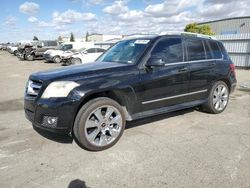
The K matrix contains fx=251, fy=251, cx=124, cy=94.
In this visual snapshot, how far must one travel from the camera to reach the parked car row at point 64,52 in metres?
19.4

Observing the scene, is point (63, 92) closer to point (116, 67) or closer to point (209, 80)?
point (116, 67)

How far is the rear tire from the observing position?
5.74m

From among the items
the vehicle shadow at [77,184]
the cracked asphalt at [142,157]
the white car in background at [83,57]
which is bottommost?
the vehicle shadow at [77,184]

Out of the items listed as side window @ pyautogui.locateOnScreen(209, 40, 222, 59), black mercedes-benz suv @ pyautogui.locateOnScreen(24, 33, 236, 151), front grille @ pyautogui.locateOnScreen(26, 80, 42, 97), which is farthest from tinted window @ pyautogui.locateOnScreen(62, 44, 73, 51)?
front grille @ pyautogui.locateOnScreen(26, 80, 42, 97)

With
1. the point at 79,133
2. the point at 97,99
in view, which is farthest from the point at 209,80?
the point at 79,133

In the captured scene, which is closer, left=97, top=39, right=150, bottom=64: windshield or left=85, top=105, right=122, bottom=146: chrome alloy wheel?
left=85, top=105, right=122, bottom=146: chrome alloy wheel

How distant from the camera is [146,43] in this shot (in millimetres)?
4703

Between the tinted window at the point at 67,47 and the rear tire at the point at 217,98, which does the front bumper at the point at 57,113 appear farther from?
the tinted window at the point at 67,47

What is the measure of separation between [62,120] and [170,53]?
96.9 inches

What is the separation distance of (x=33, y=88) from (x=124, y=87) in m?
1.51

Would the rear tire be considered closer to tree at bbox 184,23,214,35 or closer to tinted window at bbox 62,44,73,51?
tinted window at bbox 62,44,73,51

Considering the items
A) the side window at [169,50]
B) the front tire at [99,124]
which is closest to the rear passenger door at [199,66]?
the side window at [169,50]

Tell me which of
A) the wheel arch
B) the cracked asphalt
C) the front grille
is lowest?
the cracked asphalt

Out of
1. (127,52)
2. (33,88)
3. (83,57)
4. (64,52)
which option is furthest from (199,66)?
(64,52)
